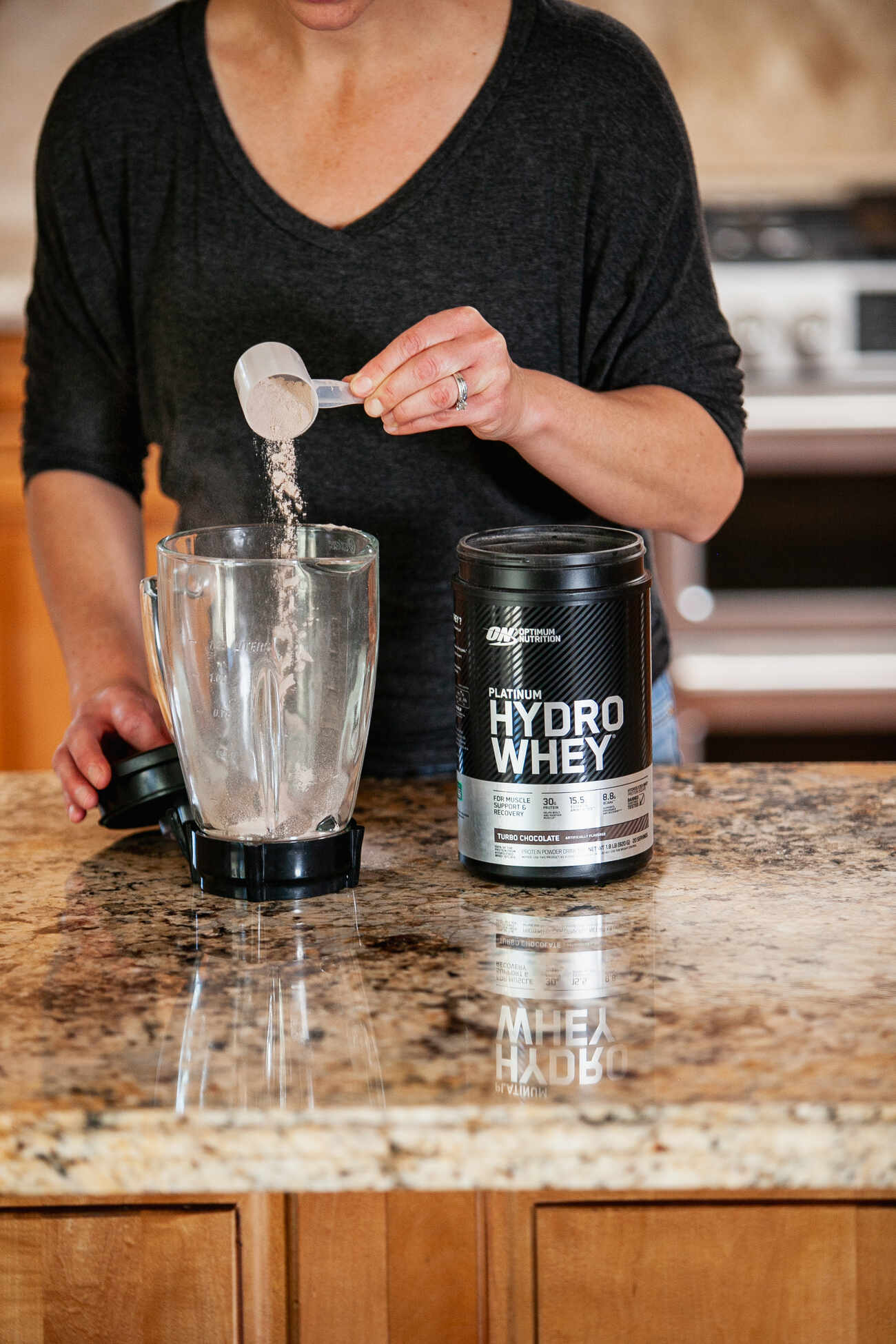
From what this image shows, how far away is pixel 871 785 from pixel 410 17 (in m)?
0.65

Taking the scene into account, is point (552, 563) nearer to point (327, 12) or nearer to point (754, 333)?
point (327, 12)

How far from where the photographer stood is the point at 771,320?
2498 mm

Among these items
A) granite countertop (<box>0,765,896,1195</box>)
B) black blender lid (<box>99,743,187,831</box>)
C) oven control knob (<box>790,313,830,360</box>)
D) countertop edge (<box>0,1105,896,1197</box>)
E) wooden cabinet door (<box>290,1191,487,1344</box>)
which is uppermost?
oven control knob (<box>790,313,830,360</box>)

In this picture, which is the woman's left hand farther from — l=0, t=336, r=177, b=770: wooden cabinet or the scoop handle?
l=0, t=336, r=177, b=770: wooden cabinet

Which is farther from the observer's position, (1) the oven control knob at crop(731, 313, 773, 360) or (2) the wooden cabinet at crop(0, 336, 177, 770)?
(1) the oven control knob at crop(731, 313, 773, 360)

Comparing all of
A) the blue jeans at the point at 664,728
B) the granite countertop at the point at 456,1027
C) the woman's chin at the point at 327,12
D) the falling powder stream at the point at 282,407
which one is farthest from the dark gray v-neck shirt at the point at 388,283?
the granite countertop at the point at 456,1027

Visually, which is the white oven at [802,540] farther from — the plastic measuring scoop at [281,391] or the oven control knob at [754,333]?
the plastic measuring scoop at [281,391]

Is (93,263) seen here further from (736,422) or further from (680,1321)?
(680,1321)

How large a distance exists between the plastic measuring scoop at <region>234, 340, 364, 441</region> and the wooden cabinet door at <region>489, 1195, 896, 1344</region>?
41cm

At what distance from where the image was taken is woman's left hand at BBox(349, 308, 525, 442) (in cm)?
72

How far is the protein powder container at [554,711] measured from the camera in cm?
68

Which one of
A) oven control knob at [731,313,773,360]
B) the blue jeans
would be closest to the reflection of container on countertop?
the blue jeans

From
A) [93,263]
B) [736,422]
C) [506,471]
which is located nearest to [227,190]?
[93,263]

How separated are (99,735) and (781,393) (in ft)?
6.06
